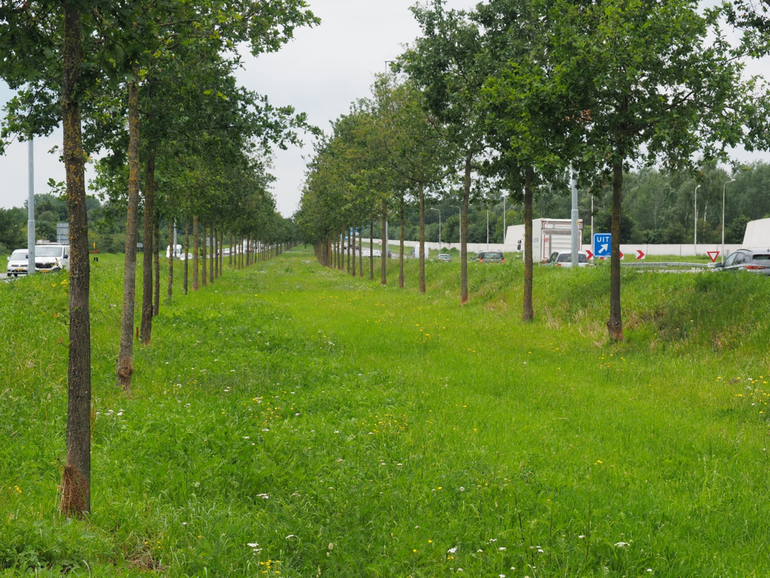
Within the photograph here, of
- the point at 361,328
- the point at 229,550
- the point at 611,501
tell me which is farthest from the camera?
the point at 361,328

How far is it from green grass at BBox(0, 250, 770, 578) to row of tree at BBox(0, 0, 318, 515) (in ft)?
2.77

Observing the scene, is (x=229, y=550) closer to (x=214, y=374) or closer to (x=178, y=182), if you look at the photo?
(x=214, y=374)

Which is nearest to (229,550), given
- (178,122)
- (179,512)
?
(179,512)

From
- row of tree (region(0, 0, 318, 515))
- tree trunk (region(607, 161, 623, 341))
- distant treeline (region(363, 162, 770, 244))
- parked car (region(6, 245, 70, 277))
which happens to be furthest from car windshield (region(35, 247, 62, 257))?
distant treeline (region(363, 162, 770, 244))

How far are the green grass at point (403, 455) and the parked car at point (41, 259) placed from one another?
27.9 metres

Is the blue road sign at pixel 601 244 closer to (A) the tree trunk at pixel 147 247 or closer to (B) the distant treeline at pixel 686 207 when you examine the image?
(A) the tree trunk at pixel 147 247

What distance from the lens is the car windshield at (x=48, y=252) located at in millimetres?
41969

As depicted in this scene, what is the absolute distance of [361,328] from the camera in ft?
53.9

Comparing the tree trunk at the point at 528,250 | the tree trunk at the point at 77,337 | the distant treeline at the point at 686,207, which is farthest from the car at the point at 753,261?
the distant treeline at the point at 686,207

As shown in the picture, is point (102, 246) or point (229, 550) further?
point (102, 246)

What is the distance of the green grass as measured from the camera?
457 cm

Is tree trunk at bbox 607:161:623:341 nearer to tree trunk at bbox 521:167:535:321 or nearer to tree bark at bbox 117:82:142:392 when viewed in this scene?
tree trunk at bbox 521:167:535:321

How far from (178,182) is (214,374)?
26.3ft

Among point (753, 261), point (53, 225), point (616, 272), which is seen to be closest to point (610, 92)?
point (616, 272)
